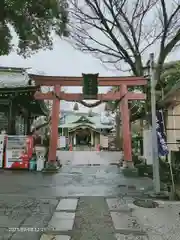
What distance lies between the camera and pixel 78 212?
→ 591 centimetres

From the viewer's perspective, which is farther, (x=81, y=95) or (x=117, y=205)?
(x=81, y=95)

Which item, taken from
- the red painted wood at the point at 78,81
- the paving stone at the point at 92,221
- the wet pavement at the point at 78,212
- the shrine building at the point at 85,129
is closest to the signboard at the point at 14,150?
the red painted wood at the point at 78,81

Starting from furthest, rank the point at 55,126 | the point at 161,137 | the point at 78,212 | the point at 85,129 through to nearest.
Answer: the point at 85,129
the point at 55,126
the point at 161,137
the point at 78,212

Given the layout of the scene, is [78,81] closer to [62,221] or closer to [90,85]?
[90,85]

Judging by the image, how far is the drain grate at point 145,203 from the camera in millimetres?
6559

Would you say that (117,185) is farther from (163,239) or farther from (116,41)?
(116,41)

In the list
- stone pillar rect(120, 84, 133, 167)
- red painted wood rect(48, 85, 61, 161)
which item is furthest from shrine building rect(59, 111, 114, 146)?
red painted wood rect(48, 85, 61, 161)

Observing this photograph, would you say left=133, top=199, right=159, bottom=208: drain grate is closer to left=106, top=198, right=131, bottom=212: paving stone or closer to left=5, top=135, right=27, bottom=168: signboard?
left=106, top=198, right=131, bottom=212: paving stone

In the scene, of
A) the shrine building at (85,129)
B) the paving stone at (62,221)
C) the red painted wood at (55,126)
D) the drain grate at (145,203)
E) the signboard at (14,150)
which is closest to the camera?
the paving stone at (62,221)

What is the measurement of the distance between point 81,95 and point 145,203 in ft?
27.1

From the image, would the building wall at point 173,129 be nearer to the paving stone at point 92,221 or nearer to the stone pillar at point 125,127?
the stone pillar at point 125,127

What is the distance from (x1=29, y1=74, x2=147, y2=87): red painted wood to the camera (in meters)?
13.5

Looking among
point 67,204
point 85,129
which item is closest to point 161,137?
point 67,204

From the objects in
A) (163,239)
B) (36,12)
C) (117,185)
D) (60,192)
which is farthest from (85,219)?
(36,12)
